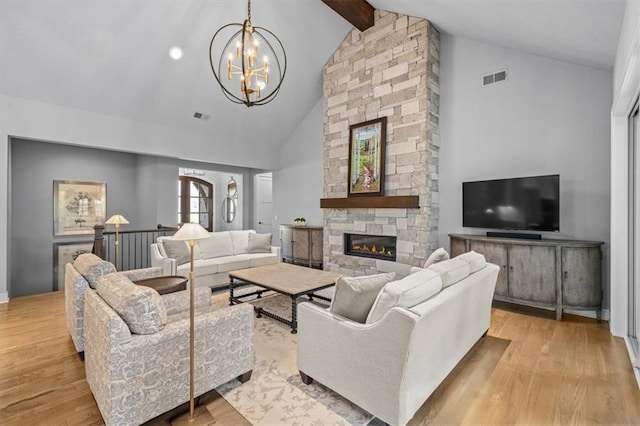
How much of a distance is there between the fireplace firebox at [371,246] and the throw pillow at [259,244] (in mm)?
1528

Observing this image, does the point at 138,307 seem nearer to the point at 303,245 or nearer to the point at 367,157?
the point at 367,157

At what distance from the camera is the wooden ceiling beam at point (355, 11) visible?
4.96 meters

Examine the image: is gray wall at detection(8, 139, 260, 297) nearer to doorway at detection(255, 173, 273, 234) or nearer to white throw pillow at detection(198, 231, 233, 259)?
white throw pillow at detection(198, 231, 233, 259)

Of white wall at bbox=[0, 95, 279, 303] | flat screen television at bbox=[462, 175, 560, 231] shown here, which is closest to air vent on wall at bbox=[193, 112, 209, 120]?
white wall at bbox=[0, 95, 279, 303]

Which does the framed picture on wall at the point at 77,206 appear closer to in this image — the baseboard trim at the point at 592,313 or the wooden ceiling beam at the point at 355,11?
the wooden ceiling beam at the point at 355,11

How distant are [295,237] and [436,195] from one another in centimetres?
336

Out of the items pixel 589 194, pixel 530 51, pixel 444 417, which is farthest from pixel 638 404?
pixel 530 51

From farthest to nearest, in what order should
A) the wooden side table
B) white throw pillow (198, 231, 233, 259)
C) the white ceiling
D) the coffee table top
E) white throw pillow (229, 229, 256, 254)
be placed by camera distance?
1. white throw pillow (229, 229, 256, 254)
2. white throw pillow (198, 231, 233, 259)
3. the coffee table top
4. the wooden side table
5. the white ceiling

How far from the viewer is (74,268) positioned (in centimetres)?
304

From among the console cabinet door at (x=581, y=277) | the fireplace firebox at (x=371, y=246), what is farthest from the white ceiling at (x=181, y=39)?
the fireplace firebox at (x=371, y=246)

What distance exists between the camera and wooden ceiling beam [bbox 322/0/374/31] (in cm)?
496

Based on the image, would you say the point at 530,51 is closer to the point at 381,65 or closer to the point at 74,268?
the point at 381,65

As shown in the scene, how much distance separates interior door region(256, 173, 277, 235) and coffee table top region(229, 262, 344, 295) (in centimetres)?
474

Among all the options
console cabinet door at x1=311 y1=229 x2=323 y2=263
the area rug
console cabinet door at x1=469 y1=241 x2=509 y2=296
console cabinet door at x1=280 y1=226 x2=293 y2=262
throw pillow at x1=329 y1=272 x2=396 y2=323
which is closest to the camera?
the area rug
